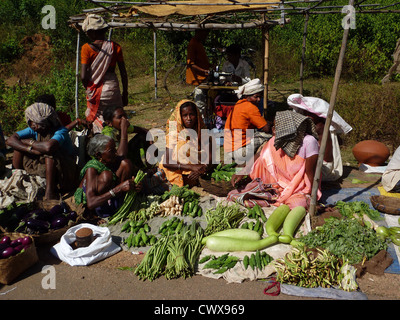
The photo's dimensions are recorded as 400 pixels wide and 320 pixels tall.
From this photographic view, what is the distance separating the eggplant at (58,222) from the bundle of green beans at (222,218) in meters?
1.60

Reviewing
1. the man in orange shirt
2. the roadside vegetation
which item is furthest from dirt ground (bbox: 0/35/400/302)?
the man in orange shirt

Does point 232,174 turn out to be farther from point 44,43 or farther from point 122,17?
point 44,43

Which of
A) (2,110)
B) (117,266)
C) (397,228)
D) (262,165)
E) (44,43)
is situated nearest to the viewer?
(117,266)

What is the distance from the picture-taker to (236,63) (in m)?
8.07

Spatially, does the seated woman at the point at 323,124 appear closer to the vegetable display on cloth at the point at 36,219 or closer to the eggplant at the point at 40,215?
the vegetable display on cloth at the point at 36,219

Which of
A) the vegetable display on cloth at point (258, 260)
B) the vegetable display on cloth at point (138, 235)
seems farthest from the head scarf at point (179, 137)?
the vegetable display on cloth at point (258, 260)

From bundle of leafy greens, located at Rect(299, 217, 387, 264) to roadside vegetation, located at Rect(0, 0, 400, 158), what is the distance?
3656 mm

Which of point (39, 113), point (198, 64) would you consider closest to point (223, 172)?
point (39, 113)

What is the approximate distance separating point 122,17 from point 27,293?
17.7 feet

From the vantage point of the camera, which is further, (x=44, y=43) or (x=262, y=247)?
(x=44, y=43)

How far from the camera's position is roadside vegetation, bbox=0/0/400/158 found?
23.9 feet

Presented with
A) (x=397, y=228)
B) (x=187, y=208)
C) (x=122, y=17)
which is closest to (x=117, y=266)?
(x=187, y=208)

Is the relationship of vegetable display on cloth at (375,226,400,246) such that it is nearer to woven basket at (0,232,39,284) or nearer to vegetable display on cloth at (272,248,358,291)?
vegetable display on cloth at (272,248,358,291)

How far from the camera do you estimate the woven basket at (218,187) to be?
Result: 5.03 metres
